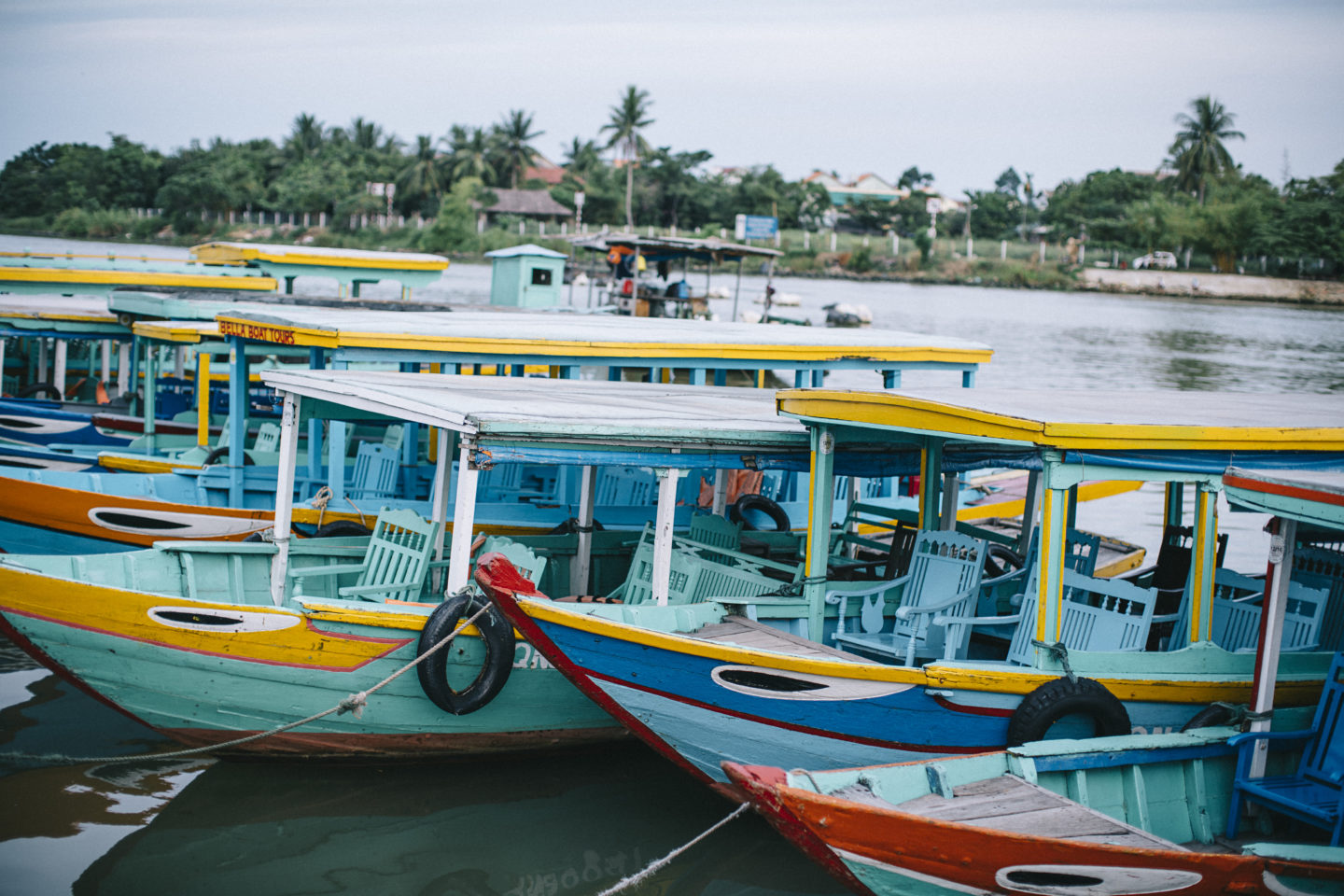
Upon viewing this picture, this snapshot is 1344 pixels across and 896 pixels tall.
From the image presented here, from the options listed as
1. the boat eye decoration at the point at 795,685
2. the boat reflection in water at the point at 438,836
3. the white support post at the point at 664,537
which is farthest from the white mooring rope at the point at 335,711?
the boat eye decoration at the point at 795,685

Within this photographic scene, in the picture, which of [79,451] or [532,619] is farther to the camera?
[79,451]

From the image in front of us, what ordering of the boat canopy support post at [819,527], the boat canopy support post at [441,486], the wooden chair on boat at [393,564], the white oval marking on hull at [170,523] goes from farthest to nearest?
the white oval marking on hull at [170,523]
the boat canopy support post at [441,486]
the wooden chair on boat at [393,564]
the boat canopy support post at [819,527]

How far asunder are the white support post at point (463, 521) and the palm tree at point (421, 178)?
67.9 metres

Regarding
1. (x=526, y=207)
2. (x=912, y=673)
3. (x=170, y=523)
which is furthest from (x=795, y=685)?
(x=526, y=207)

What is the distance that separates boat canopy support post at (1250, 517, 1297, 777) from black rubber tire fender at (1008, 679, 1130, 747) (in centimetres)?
64

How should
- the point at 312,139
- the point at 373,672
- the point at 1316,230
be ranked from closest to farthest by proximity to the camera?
the point at 373,672 < the point at 1316,230 < the point at 312,139

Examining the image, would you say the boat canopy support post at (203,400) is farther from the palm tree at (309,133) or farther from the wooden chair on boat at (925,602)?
the palm tree at (309,133)

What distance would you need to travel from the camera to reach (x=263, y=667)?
23.1 ft

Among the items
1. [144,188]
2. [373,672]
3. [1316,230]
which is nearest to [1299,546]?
[373,672]

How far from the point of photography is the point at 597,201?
223ft

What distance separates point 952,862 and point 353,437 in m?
9.22

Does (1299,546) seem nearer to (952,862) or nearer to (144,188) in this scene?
(952,862)

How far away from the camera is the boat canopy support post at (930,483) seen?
8547 mm

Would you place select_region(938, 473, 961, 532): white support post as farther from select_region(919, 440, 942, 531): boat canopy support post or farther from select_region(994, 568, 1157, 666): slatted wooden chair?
select_region(994, 568, 1157, 666): slatted wooden chair
